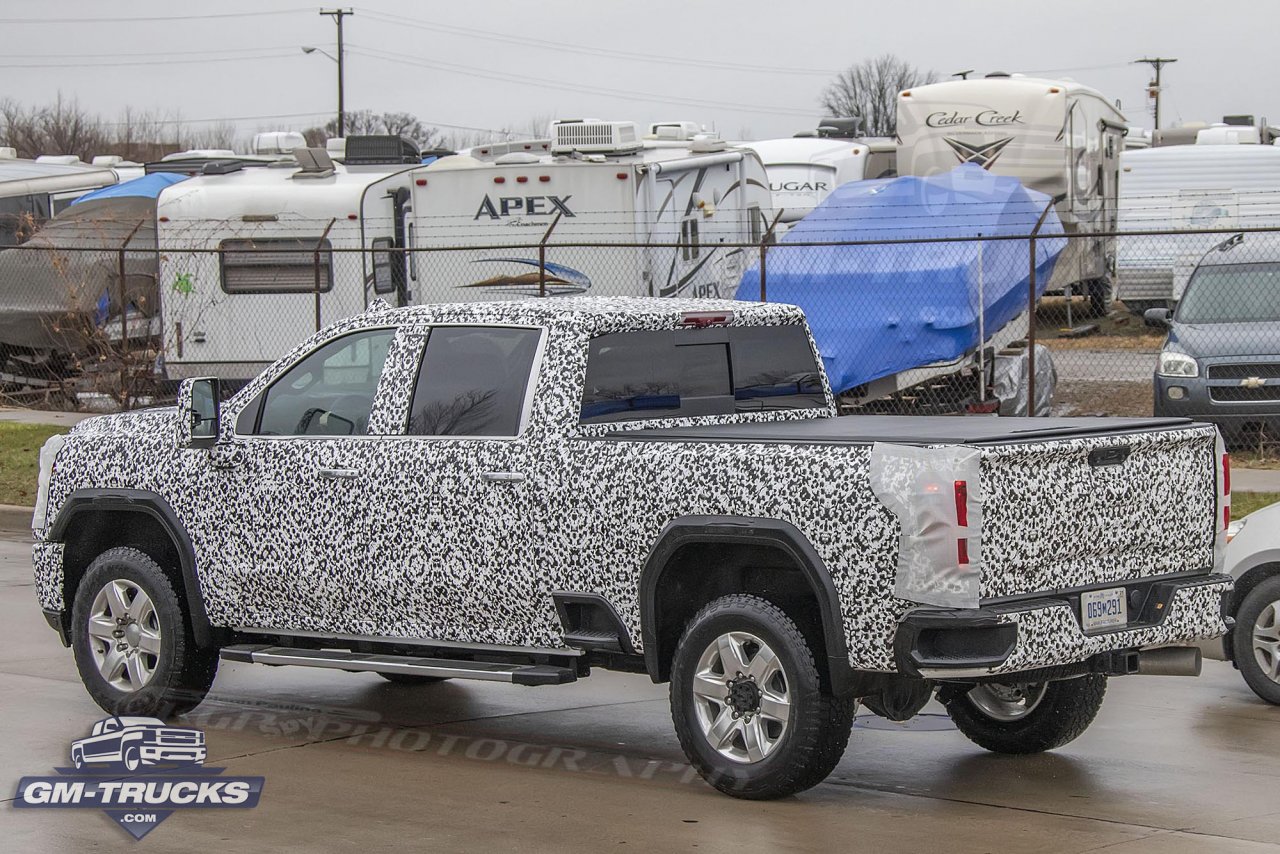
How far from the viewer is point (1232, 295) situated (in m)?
17.8

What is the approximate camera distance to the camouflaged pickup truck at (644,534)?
252 inches

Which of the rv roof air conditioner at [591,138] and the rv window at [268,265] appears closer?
the rv roof air conditioner at [591,138]

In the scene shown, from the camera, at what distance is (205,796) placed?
712cm

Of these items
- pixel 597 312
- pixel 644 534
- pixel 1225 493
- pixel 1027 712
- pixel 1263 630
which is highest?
pixel 597 312

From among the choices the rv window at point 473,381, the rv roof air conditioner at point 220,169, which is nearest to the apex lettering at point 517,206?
the rv roof air conditioner at point 220,169

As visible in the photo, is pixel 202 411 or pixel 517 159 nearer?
pixel 202 411

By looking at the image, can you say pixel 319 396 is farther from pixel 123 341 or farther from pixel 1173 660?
pixel 123 341

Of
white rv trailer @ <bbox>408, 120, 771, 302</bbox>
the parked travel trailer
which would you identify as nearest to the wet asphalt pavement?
white rv trailer @ <bbox>408, 120, 771, 302</bbox>

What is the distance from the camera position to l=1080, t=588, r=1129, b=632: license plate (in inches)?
259

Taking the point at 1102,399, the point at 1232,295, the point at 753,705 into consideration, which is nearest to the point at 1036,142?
the point at 1102,399
